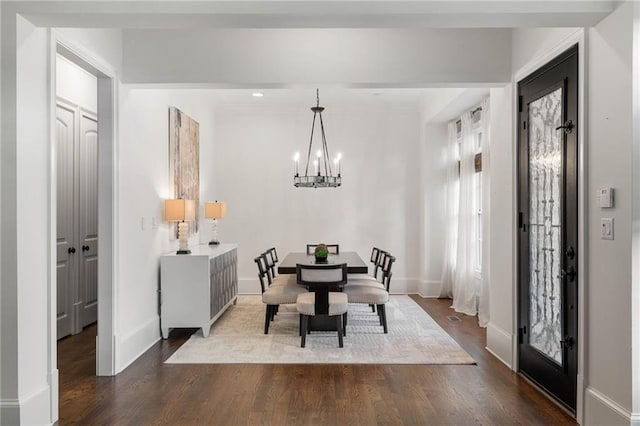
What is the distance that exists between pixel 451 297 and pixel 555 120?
4305mm

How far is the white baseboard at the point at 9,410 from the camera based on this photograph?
2.64 metres

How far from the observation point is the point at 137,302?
435 cm

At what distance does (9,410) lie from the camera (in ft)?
8.65

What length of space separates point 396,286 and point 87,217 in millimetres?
4648

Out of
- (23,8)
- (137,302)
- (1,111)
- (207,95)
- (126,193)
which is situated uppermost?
(207,95)

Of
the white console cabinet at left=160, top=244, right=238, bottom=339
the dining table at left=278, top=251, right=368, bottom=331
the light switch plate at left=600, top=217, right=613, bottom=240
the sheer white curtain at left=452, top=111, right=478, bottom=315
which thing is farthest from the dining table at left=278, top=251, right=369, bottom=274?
the light switch plate at left=600, top=217, right=613, bottom=240

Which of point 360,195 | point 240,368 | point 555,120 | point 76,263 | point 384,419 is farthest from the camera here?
point 360,195

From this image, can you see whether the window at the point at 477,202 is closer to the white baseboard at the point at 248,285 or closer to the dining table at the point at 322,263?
the dining table at the point at 322,263

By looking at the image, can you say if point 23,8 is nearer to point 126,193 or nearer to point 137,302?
point 126,193

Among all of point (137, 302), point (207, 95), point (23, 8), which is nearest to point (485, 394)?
point (137, 302)

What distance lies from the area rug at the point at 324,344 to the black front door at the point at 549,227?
0.81 m

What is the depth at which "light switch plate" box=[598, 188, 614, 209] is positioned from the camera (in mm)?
2588

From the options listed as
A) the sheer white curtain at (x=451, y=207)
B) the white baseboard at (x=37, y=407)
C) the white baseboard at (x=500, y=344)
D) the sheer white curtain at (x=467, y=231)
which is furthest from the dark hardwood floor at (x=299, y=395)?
the sheer white curtain at (x=451, y=207)

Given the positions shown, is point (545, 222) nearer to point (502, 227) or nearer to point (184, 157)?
point (502, 227)
